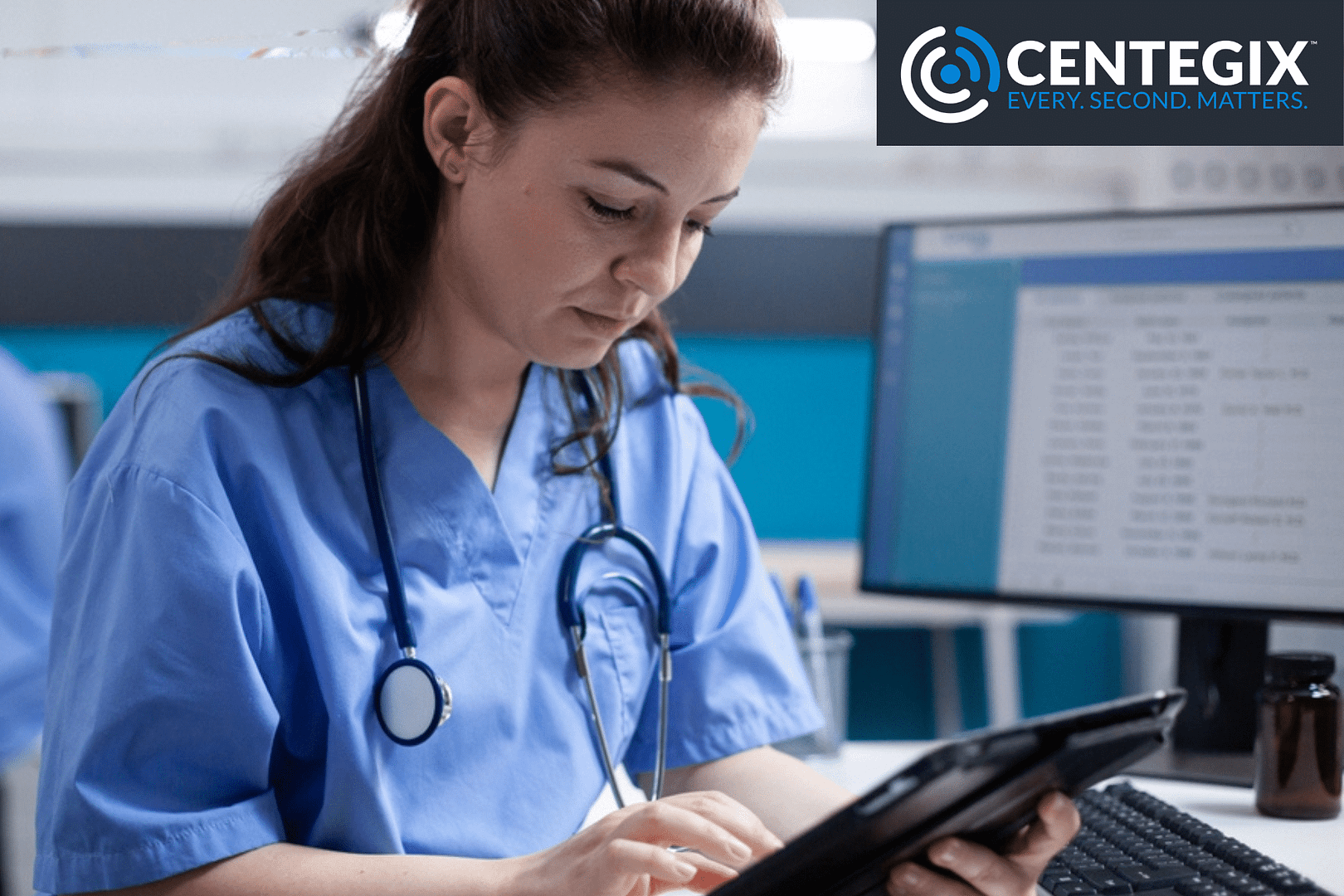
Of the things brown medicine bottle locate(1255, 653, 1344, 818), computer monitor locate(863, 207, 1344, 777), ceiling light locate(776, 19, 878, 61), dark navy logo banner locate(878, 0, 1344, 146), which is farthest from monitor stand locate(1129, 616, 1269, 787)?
ceiling light locate(776, 19, 878, 61)

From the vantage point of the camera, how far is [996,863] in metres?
0.68

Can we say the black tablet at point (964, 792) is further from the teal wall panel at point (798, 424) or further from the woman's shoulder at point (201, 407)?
the teal wall panel at point (798, 424)

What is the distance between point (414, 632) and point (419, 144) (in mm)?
382

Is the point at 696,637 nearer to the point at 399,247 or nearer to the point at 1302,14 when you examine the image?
the point at 399,247

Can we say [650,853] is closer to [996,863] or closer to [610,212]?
[996,863]

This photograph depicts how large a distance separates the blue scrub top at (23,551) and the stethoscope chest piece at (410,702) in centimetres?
115

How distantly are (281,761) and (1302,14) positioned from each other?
1.65m

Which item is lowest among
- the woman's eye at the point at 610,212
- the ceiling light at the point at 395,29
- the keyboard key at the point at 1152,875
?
the keyboard key at the point at 1152,875

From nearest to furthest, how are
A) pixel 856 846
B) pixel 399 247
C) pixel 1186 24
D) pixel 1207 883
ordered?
pixel 856 846 < pixel 1207 883 < pixel 399 247 < pixel 1186 24

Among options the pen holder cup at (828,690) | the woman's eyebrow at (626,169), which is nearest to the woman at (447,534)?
the woman's eyebrow at (626,169)

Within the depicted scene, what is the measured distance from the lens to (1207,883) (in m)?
0.75

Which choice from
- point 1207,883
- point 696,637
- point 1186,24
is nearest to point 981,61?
point 1186,24

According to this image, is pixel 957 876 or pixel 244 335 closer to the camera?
pixel 957 876

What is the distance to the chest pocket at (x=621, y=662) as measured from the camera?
3.43ft
